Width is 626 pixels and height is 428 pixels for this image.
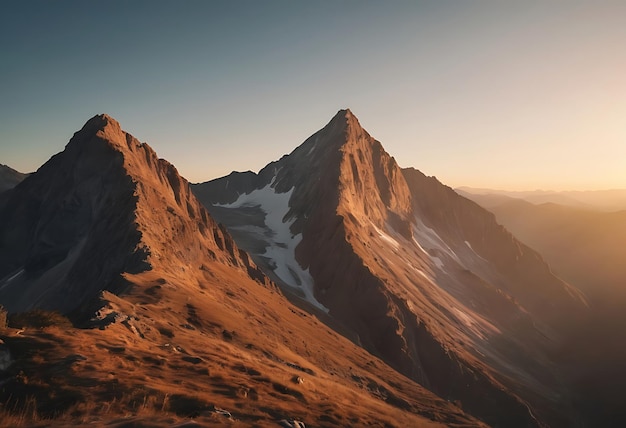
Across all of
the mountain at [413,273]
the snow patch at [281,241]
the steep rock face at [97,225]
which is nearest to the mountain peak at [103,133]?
the steep rock face at [97,225]

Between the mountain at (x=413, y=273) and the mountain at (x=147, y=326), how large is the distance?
21.7m

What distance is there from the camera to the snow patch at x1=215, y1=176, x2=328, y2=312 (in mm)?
94125

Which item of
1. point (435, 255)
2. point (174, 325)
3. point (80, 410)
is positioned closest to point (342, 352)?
point (174, 325)

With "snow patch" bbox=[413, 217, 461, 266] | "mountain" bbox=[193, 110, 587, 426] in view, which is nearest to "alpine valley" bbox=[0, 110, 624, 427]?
"mountain" bbox=[193, 110, 587, 426]

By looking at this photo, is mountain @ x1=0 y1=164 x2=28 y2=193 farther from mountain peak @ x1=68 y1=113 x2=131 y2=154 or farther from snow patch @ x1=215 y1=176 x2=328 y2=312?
snow patch @ x1=215 y1=176 x2=328 y2=312

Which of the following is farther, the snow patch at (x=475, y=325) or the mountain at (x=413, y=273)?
the snow patch at (x=475, y=325)

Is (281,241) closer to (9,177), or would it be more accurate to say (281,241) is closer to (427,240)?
(427,240)

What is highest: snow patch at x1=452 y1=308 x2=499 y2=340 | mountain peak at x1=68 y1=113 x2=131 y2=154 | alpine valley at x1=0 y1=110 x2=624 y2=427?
mountain peak at x1=68 y1=113 x2=131 y2=154

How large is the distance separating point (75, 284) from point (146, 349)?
3457 centimetres

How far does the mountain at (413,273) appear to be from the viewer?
7662 centimetres

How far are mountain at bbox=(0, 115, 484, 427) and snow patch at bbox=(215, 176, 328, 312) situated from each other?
2397 centimetres

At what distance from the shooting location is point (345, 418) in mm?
22109

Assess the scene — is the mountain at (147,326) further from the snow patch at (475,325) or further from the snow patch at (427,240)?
the snow patch at (427,240)

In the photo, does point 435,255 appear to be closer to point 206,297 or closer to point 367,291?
point 367,291
